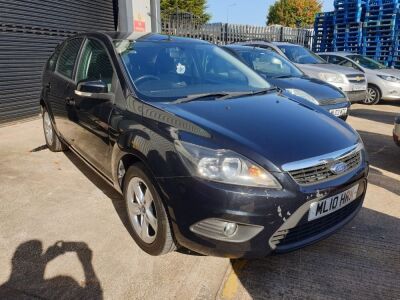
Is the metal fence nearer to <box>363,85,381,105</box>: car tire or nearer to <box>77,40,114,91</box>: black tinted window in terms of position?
<box>363,85,381,105</box>: car tire

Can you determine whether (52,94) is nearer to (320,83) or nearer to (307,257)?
(307,257)

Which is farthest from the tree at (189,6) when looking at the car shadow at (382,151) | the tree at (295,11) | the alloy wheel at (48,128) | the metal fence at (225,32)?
the alloy wheel at (48,128)

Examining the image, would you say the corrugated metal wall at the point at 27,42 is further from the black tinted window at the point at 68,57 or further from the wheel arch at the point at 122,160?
the wheel arch at the point at 122,160

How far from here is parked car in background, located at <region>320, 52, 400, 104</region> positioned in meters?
10.0

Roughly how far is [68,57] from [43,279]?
279 cm

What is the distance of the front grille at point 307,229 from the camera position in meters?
2.30

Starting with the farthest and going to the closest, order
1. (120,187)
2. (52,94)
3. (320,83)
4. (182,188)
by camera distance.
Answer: (320,83) < (52,94) < (120,187) < (182,188)

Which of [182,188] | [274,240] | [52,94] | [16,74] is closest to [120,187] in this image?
[182,188]

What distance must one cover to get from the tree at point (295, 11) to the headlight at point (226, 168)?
53081 mm

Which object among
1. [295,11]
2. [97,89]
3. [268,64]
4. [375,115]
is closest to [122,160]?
[97,89]

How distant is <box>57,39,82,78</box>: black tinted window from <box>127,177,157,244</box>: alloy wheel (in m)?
1.94

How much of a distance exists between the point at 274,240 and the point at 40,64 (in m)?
7.47

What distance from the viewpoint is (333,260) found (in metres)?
2.77

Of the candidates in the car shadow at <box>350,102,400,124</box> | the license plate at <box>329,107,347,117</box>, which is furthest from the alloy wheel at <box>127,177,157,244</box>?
the car shadow at <box>350,102,400,124</box>
